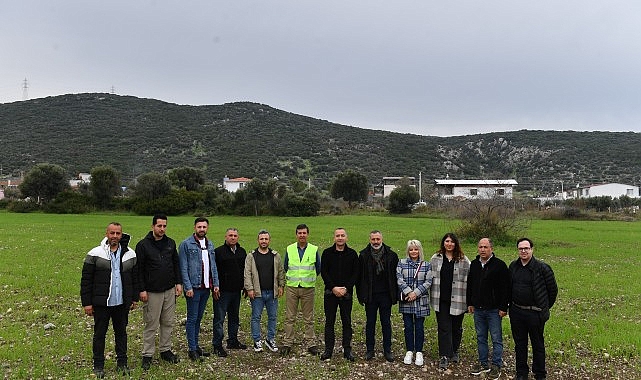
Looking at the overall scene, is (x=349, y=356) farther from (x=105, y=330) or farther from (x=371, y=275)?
(x=105, y=330)

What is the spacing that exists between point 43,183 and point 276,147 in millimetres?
61865

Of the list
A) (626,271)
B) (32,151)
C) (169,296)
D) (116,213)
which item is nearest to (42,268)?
(169,296)

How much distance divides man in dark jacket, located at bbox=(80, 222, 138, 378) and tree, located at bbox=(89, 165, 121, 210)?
206 feet

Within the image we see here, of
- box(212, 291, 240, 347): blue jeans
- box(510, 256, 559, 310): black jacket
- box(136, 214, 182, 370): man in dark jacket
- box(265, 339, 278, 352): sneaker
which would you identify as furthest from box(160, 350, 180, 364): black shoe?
box(510, 256, 559, 310): black jacket

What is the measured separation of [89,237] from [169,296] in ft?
81.9

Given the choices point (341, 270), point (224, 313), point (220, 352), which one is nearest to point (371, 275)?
point (341, 270)

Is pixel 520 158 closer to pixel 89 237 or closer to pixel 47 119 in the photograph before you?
pixel 89 237

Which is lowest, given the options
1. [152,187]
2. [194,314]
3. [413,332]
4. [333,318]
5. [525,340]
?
[413,332]

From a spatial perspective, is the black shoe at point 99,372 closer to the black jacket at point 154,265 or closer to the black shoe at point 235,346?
the black jacket at point 154,265

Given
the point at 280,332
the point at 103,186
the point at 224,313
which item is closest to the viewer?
the point at 224,313

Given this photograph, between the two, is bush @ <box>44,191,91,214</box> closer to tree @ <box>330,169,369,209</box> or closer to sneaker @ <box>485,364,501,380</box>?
tree @ <box>330,169,369,209</box>

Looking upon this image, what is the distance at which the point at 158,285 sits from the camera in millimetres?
8164

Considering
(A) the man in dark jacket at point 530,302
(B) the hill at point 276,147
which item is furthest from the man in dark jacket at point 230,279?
(B) the hill at point 276,147

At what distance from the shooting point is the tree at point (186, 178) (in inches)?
2869
